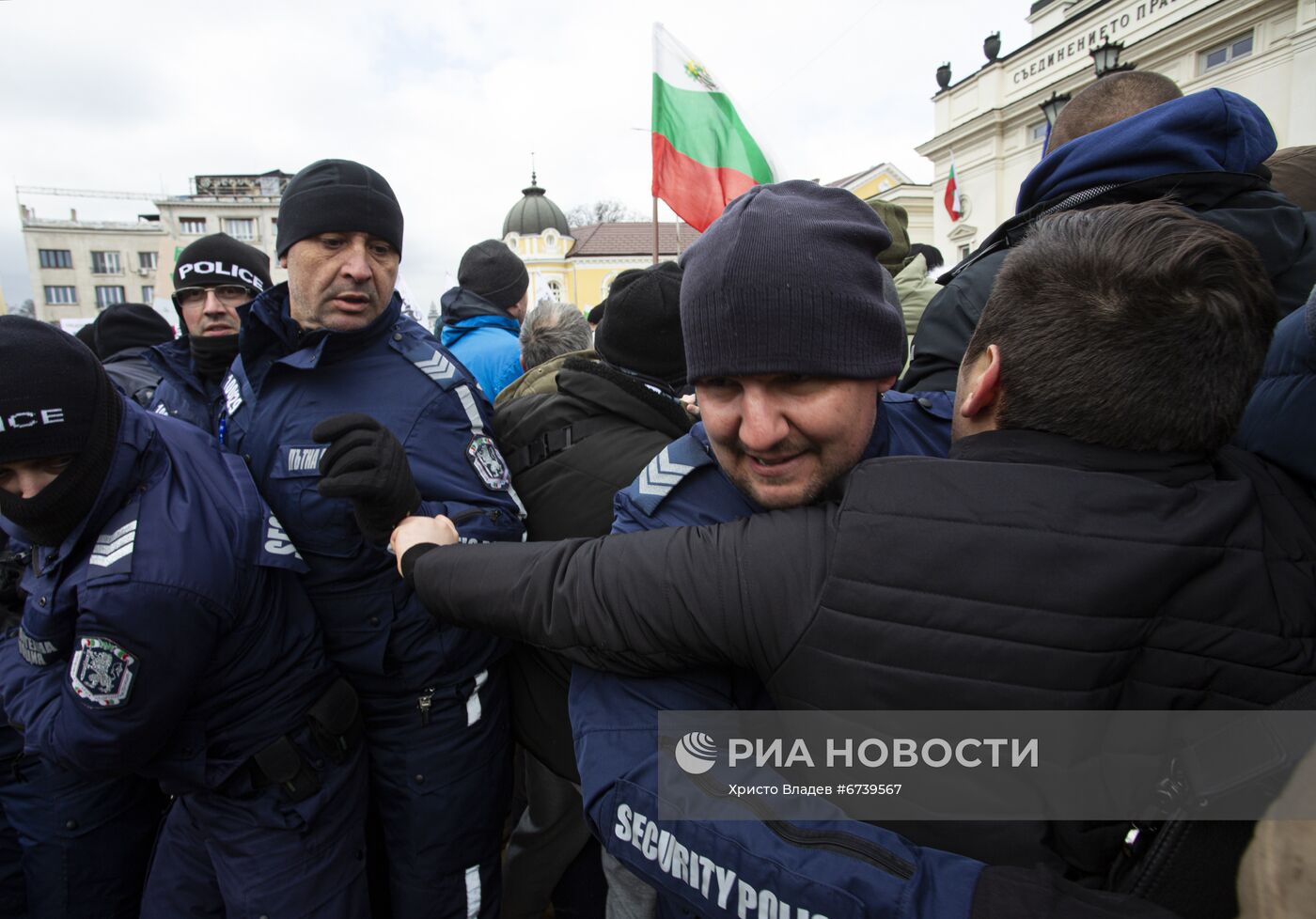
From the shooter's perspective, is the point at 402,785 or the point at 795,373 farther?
the point at 402,785

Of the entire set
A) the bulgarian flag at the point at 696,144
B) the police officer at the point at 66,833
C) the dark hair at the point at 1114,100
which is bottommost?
the police officer at the point at 66,833

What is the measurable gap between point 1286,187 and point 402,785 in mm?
3215

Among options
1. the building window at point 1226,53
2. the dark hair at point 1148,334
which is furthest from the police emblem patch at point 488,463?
the building window at point 1226,53

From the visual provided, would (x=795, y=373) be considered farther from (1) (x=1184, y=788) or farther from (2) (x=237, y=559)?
(2) (x=237, y=559)

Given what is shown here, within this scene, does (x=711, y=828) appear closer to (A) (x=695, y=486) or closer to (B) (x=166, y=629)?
(A) (x=695, y=486)

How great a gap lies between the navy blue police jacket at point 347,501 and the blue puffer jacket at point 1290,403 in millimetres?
1545

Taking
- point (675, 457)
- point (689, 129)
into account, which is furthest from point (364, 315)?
point (689, 129)

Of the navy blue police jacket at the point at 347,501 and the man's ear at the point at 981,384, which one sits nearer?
the man's ear at the point at 981,384

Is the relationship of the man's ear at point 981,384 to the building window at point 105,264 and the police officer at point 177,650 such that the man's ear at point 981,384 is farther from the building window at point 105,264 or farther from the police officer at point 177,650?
the building window at point 105,264

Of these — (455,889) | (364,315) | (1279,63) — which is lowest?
(455,889)

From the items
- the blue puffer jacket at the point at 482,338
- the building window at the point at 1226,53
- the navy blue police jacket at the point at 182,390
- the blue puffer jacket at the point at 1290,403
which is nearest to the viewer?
the blue puffer jacket at the point at 1290,403

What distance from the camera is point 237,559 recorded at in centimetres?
168

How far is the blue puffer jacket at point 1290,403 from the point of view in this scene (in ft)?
3.25

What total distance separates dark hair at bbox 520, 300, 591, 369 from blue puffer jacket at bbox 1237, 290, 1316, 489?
2855 mm
